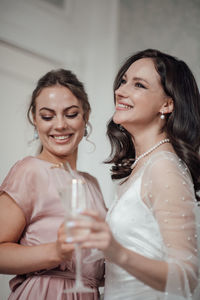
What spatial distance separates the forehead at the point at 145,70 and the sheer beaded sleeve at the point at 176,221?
490 mm

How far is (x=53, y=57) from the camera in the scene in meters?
2.84

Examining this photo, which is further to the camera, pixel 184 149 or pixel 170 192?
pixel 184 149

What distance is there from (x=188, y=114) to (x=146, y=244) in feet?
2.17

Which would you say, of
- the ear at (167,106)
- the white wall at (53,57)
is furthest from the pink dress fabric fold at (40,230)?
the white wall at (53,57)

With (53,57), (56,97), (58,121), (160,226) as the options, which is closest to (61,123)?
(58,121)

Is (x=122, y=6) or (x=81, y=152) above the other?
(x=122, y=6)

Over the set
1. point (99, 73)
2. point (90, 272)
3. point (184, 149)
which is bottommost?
point (90, 272)

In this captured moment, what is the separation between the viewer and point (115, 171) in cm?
213

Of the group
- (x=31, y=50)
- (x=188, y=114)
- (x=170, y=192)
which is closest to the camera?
(x=170, y=192)

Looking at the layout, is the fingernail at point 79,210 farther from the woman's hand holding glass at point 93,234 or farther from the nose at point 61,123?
the nose at point 61,123

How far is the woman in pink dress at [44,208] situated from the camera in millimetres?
1481

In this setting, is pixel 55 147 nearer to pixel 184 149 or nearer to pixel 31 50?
pixel 184 149

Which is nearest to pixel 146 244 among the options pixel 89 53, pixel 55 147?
pixel 55 147

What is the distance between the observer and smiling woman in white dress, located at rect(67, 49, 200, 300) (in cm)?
125
